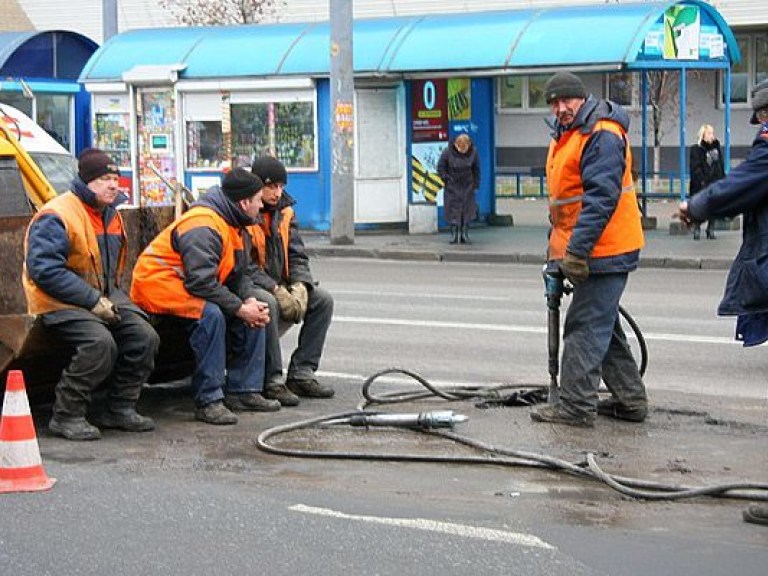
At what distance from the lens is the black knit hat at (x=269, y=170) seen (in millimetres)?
9492

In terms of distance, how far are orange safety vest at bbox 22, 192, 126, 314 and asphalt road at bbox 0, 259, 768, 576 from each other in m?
0.78

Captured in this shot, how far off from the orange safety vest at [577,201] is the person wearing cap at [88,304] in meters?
2.46

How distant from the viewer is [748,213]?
681 centimetres

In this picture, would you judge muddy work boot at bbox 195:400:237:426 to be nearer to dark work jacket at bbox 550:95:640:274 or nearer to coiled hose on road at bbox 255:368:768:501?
coiled hose on road at bbox 255:368:768:501

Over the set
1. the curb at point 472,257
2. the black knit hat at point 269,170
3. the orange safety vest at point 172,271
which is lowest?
the curb at point 472,257

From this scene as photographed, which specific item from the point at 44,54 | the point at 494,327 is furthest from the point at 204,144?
the point at 494,327

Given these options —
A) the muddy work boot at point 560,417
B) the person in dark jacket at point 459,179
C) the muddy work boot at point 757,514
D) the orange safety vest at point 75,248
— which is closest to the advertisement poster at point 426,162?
the person in dark jacket at point 459,179

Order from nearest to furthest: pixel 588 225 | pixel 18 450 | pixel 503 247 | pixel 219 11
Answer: pixel 18 450, pixel 588 225, pixel 503 247, pixel 219 11

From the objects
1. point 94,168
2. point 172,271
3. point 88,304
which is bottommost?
point 88,304

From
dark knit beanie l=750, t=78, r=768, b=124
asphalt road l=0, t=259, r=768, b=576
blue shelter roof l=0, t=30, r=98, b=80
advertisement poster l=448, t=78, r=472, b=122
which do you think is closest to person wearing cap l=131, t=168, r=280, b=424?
asphalt road l=0, t=259, r=768, b=576

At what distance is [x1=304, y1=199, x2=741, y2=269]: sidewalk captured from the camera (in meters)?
20.5

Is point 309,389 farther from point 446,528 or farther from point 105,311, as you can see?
point 446,528

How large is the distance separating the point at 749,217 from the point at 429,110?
60.1ft

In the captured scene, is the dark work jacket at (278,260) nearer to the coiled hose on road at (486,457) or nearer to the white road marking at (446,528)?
the coiled hose on road at (486,457)
